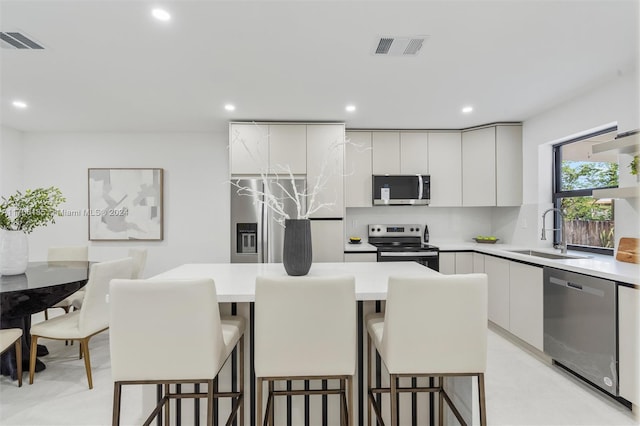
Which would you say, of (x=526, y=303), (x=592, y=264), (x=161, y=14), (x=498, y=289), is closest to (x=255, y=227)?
(x=161, y=14)

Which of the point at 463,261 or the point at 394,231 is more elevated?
the point at 394,231

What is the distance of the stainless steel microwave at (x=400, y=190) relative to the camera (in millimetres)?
4129

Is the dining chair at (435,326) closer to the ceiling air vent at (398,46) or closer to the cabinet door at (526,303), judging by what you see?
the ceiling air vent at (398,46)

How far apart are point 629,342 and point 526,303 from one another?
37.5 inches

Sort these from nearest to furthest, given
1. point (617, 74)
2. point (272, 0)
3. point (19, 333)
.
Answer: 1. point (272, 0)
2. point (19, 333)
3. point (617, 74)

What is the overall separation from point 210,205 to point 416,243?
2895mm

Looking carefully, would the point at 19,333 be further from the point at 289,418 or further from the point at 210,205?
the point at 210,205

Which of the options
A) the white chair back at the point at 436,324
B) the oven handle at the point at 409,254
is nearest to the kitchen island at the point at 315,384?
the white chair back at the point at 436,324

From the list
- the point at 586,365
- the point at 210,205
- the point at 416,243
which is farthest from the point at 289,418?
the point at 210,205

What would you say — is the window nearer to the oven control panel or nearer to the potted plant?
the oven control panel

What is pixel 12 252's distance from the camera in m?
2.46

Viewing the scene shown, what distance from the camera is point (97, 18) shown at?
1.85 m

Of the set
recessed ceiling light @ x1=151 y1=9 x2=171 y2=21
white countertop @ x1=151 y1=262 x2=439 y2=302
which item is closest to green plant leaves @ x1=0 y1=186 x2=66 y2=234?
white countertop @ x1=151 y1=262 x2=439 y2=302

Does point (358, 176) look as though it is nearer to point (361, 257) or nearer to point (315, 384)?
point (361, 257)
